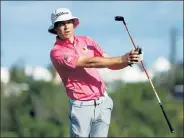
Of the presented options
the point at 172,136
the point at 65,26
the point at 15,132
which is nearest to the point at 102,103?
the point at 65,26

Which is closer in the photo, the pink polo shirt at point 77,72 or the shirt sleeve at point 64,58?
the shirt sleeve at point 64,58

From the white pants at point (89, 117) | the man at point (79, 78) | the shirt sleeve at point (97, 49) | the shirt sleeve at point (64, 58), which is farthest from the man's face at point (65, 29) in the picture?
the white pants at point (89, 117)

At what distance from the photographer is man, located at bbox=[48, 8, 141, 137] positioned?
27.0ft

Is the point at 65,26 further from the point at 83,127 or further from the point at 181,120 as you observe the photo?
the point at 181,120

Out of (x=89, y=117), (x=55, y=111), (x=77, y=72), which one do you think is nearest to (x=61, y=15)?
(x=77, y=72)

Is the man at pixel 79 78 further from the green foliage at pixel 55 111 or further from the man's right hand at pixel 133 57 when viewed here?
the green foliage at pixel 55 111

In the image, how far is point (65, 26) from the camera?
8211 mm

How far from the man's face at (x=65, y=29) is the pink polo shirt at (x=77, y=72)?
0.26 feet

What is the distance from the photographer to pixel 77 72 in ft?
27.3

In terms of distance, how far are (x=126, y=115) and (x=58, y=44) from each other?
40.0m

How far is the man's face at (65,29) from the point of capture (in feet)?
26.9

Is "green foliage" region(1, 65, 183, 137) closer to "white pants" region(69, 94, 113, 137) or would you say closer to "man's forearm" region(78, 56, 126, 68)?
"white pants" region(69, 94, 113, 137)

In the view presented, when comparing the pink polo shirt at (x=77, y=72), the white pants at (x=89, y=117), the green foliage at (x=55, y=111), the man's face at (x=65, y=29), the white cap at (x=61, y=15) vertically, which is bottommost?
the green foliage at (x=55, y=111)

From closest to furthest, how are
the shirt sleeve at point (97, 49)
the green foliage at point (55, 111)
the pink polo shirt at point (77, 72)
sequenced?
1. the pink polo shirt at point (77, 72)
2. the shirt sleeve at point (97, 49)
3. the green foliage at point (55, 111)
